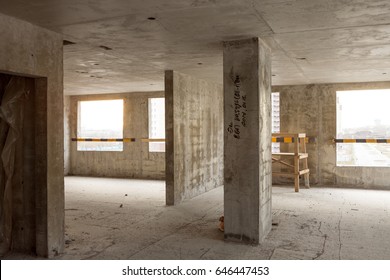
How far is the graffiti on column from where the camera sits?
185 inches

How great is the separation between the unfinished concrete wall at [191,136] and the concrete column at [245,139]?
2.54m

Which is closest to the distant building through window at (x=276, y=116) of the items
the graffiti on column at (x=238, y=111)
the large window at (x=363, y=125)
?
the large window at (x=363, y=125)

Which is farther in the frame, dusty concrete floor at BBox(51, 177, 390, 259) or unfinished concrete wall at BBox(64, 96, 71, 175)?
unfinished concrete wall at BBox(64, 96, 71, 175)

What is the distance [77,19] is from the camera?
383cm

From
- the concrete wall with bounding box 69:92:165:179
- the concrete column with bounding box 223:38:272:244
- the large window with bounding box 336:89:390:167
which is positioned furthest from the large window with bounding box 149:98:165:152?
the concrete column with bounding box 223:38:272:244

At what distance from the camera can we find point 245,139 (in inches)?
185

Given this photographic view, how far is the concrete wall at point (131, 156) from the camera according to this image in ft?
35.9

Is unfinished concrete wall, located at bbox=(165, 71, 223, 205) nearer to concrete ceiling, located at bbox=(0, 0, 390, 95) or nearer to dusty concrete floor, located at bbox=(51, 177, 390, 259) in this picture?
dusty concrete floor, located at bbox=(51, 177, 390, 259)

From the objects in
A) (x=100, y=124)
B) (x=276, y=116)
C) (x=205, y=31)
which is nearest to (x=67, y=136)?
(x=100, y=124)

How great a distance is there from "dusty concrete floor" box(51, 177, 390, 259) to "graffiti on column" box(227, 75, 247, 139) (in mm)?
1494

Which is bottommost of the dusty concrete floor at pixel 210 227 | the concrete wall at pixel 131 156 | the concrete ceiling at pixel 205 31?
the dusty concrete floor at pixel 210 227

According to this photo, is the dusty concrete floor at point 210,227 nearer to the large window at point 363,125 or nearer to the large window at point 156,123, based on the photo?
the large window at point 363,125
